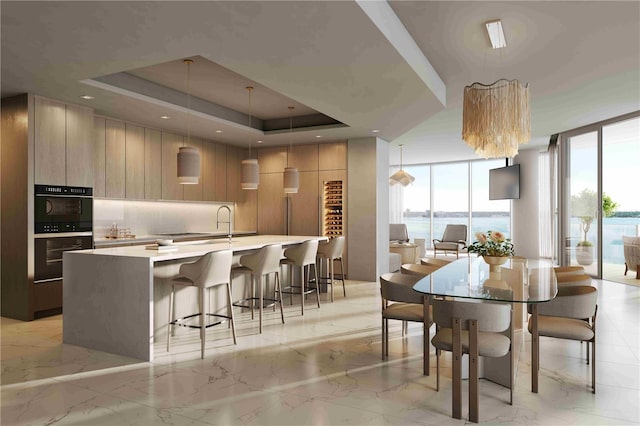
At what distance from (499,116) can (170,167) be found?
17.5ft

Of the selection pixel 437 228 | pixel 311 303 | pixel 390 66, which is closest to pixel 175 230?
pixel 311 303

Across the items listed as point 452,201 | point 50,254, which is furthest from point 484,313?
point 452,201

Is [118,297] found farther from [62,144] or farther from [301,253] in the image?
[62,144]

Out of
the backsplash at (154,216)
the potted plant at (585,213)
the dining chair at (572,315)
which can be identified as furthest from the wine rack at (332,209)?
the dining chair at (572,315)

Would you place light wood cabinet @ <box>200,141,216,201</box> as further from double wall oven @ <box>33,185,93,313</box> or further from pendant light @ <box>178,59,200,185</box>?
pendant light @ <box>178,59,200,185</box>

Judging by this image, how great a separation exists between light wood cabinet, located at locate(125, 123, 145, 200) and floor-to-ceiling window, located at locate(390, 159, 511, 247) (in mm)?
9091

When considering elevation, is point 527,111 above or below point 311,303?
above

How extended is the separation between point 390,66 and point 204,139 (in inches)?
189

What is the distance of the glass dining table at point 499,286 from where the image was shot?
2.69 metres

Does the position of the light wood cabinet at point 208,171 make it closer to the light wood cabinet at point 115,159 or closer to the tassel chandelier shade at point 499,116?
the light wood cabinet at point 115,159

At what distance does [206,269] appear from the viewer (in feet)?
12.6

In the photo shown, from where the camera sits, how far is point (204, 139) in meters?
7.89

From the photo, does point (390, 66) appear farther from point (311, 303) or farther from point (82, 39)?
point (311, 303)

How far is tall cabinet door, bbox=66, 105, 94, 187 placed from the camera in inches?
208
